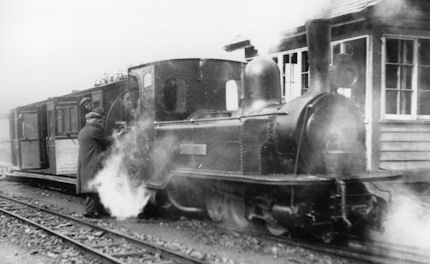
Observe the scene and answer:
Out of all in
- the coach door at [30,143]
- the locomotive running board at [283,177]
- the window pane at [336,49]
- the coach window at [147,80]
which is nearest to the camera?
the locomotive running board at [283,177]

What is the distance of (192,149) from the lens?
6949 mm

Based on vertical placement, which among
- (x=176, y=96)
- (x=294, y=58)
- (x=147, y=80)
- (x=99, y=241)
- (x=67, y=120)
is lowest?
(x=99, y=241)

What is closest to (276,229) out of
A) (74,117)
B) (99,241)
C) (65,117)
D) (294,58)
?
(99,241)

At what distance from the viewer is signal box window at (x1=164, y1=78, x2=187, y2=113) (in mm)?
7633

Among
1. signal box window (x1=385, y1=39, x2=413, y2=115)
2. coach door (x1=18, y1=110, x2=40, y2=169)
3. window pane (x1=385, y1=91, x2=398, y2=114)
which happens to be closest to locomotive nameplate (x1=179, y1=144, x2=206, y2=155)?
signal box window (x1=385, y1=39, x2=413, y2=115)

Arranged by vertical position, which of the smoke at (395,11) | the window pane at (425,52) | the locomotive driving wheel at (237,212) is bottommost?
the locomotive driving wheel at (237,212)

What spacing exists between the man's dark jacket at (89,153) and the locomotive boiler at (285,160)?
5.18ft

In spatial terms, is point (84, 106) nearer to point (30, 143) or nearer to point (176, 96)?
point (176, 96)

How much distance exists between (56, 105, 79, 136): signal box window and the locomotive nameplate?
4473 mm

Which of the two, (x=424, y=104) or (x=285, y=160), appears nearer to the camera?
(x=285, y=160)

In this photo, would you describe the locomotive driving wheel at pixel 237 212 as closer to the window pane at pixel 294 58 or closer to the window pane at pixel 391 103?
the window pane at pixel 391 103

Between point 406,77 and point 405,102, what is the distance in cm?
52

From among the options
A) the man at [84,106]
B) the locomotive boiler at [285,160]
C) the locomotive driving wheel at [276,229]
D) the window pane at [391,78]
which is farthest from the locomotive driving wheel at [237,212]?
the man at [84,106]

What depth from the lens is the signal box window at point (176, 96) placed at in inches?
301
